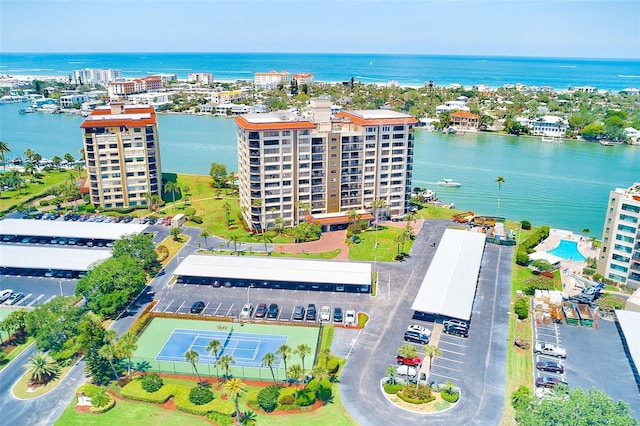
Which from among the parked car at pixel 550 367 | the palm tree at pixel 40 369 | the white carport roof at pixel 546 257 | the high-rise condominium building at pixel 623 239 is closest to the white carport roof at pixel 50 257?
the palm tree at pixel 40 369

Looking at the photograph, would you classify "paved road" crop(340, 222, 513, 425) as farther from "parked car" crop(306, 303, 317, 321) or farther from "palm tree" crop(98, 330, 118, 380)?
"palm tree" crop(98, 330, 118, 380)

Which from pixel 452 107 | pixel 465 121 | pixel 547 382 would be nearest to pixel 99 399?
pixel 547 382

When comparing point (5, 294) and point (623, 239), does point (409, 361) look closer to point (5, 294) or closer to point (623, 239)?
point (623, 239)

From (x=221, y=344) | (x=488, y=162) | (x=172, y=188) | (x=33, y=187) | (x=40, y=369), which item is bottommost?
(x=221, y=344)

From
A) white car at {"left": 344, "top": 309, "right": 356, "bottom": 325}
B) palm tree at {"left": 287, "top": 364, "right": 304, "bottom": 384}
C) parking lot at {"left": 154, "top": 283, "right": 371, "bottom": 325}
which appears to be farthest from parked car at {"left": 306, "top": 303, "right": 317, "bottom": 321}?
palm tree at {"left": 287, "top": 364, "right": 304, "bottom": 384}

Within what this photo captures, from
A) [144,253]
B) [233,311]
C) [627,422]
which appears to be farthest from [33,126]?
[627,422]

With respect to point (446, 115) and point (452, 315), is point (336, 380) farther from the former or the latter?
point (446, 115)

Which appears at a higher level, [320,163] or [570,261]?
[320,163]
